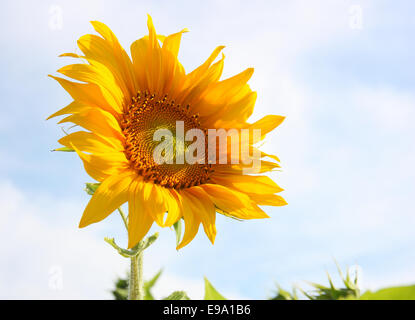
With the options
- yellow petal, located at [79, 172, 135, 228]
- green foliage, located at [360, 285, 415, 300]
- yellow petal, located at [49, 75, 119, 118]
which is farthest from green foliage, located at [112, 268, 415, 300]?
yellow petal, located at [49, 75, 119, 118]

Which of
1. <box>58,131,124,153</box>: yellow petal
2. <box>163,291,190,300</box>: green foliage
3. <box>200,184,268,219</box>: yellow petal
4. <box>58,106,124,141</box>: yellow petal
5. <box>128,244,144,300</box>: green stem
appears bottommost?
<box>163,291,190,300</box>: green foliage

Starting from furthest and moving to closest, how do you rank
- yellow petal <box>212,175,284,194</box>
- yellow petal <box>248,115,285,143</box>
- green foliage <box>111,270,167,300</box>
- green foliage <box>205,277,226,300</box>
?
1. green foliage <box>111,270,167,300</box>
2. yellow petal <box>248,115,285,143</box>
3. yellow petal <box>212,175,284,194</box>
4. green foliage <box>205,277,226,300</box>

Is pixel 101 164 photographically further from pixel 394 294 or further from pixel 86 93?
pixel 394 294

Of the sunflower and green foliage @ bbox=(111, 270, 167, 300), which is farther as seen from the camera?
green foliage @ bbox=(111, 270, 167, 300)

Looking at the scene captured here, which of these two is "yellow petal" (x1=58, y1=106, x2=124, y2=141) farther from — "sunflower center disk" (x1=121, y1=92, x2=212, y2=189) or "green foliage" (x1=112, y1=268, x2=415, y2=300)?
"green foliage" (x1=112, y1=268, x2=415, y2=300)

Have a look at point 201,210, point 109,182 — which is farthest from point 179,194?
point 109,182

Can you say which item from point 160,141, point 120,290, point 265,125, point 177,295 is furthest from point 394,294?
point 120,290

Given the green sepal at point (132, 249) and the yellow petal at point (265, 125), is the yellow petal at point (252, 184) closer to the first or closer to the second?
the yellow petal at point (265, 125)

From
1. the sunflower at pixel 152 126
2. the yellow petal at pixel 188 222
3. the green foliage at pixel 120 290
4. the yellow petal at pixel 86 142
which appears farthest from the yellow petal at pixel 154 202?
the green foliage at pixel 120 290

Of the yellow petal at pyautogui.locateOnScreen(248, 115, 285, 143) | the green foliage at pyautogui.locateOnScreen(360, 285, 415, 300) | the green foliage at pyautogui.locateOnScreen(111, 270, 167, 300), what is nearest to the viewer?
the green foliage at pyautogui.locateOnScreen(360, 285, 415, 300)
